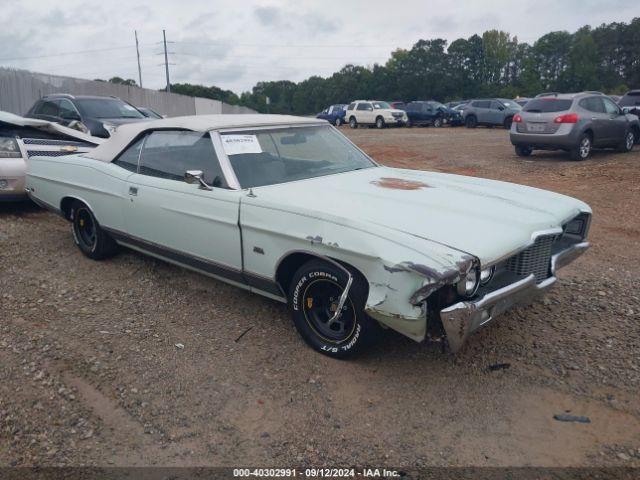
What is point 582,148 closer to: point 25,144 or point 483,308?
point 483,308

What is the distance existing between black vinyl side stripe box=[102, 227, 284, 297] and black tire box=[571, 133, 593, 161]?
10.3 metres

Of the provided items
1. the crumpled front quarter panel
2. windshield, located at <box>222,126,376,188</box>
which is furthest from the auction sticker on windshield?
the crumpled front quarter panel

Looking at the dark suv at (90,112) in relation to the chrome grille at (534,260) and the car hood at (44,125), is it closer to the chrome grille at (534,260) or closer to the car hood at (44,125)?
the car hood at (44,125)

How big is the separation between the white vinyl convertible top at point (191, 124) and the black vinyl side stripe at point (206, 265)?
76cm

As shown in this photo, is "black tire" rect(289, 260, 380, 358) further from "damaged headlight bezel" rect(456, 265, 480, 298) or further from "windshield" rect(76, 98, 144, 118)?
"windshield" rect(76, 98, 144, 118)

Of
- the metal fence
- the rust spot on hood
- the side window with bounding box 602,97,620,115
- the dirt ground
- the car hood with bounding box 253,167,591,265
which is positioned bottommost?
the dirt ground

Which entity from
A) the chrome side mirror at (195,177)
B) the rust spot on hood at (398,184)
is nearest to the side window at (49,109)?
the chrome side mirror at (195,177)

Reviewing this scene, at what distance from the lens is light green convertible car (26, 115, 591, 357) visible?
2.82m

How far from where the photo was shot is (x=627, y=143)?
13.2 meters

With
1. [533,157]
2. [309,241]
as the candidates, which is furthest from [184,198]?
[533,157]

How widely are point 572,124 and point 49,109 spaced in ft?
36.7

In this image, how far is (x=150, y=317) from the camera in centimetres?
402

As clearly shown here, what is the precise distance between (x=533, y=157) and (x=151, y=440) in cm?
1258

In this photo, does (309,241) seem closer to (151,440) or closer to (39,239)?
(151,440)
